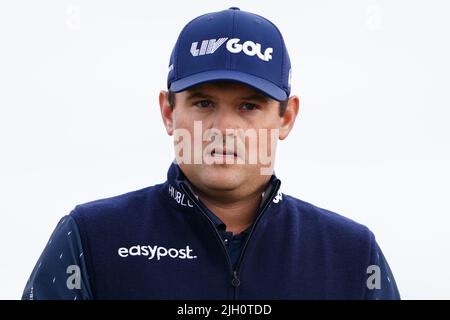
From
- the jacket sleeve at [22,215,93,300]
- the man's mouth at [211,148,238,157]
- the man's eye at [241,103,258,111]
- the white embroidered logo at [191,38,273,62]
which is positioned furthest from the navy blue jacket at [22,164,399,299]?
the white embroidered logo at [191,38,273,62]

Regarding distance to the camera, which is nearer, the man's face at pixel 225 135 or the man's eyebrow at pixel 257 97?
the man's face at pixel 225 135

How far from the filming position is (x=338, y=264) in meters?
4.95

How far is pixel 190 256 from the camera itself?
15.7 ft

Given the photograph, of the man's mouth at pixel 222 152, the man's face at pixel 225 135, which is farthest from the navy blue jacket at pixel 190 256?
the man's mouth at pixel 222 152

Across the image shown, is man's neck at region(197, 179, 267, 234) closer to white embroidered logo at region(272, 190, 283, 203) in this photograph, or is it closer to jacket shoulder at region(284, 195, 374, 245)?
white embroidered logo at region(272, 190, 283, 203)

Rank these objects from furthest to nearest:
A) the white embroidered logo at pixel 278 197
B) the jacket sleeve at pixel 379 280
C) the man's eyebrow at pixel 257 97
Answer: the white embroidered logo at pixel 278 197, the jacket sleeve at pixel 379 280, the man's eyebrow at pixel 257 97

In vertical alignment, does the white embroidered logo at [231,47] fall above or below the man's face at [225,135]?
above

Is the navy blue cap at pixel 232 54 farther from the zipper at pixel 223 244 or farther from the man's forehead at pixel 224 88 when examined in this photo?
the zipper at pixel 223 244

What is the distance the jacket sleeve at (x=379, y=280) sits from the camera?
193 inches

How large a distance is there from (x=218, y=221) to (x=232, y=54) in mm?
818

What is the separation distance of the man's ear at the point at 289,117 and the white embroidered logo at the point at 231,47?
Answer: 0.32 meters

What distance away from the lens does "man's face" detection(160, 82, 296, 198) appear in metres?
4.63

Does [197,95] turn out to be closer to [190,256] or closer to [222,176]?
[222,176]
